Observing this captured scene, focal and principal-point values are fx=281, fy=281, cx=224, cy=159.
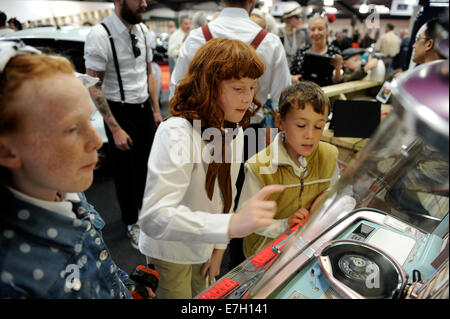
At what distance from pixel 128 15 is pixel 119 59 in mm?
310

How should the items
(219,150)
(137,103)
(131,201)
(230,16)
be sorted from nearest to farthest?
(219,150), (230,16), (137,103), (131,201)

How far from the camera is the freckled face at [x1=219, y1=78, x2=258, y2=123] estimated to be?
1099mm

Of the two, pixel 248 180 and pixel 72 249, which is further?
pixel 248 180

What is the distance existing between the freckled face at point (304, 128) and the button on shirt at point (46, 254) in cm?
94

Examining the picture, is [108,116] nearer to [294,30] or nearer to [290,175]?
[290,175]

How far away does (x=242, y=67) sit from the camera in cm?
106

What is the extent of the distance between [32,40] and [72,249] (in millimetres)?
3132

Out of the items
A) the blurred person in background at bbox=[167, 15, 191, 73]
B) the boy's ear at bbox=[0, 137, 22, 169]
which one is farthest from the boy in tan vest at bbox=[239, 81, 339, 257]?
the blurred person in background at bbox=[167, 15, 191, 73]

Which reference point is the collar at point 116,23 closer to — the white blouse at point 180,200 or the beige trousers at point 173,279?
the white blouse at point 180,200

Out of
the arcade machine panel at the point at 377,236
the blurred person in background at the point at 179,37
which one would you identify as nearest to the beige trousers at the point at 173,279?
the arcade machine panel at the point at 377,236

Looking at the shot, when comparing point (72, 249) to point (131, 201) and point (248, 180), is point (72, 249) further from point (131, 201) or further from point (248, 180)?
point (131, 201)

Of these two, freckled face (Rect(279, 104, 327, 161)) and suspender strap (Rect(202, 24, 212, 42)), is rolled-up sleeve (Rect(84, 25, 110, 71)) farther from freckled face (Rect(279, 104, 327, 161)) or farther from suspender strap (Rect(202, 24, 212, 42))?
freckled face (Rect(279, 104, 327, 161))

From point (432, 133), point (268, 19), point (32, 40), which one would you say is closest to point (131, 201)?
point (32, 40)

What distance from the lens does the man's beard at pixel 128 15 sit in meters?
1.98
